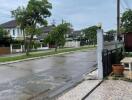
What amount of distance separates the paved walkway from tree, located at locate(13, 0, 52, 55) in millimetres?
26947

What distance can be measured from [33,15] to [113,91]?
29.4 metres

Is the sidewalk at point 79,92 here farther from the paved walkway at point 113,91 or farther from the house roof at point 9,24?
the house roof at point 9,24

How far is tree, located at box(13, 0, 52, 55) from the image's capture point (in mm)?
39531

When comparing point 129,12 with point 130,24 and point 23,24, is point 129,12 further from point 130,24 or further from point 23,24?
point 23,24

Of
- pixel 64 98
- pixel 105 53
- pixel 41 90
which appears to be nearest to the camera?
pixel 64 98

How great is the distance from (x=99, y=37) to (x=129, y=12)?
27.0 m

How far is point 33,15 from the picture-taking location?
39875 mm

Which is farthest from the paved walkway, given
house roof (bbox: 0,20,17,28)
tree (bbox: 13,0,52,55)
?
house roof (bbox: 0,20,17,28)

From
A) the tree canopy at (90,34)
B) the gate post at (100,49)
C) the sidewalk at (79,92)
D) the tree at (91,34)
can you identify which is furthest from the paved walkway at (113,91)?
the tree canopy at (90,34)

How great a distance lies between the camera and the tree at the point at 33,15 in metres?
39.5

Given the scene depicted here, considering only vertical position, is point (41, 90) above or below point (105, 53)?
below

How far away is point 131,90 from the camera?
11703mm

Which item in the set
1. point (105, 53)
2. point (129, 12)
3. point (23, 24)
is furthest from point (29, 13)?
point (105, 53)

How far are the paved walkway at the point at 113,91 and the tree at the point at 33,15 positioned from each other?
88.4ft
